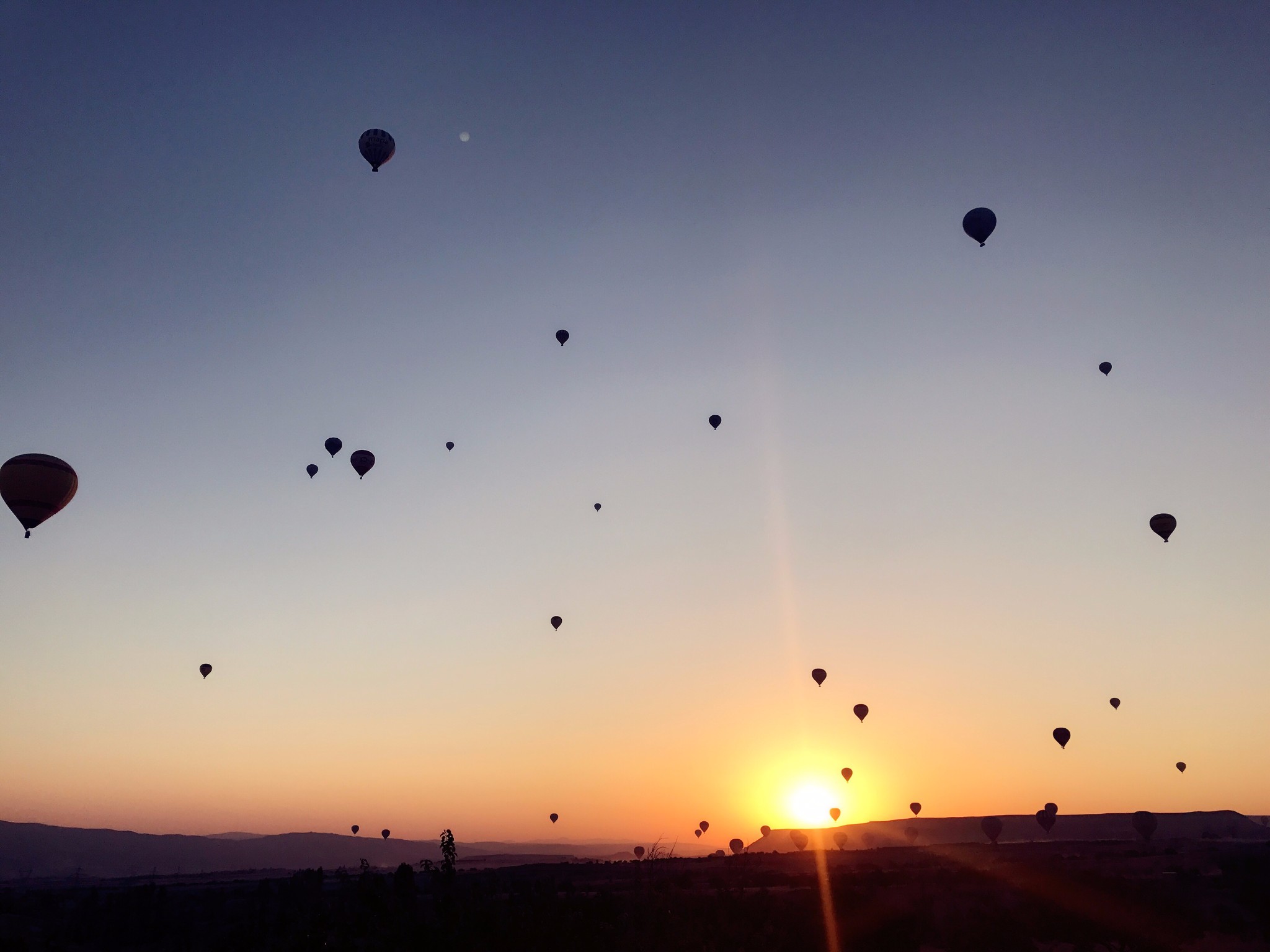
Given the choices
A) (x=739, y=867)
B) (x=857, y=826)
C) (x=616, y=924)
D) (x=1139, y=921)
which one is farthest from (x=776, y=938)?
(x=857, y=826)

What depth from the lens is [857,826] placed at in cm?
19775

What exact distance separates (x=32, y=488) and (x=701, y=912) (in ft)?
104

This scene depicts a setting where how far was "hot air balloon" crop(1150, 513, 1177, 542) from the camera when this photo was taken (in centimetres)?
4788

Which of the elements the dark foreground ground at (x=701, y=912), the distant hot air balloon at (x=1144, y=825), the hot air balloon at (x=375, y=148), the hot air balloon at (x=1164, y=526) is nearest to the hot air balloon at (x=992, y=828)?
the distant hot air balloon at (x=1144, y=825)

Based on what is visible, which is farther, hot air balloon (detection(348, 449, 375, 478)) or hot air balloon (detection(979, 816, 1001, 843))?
Answer: hot air balloon (detection(979, 816, 1001, 843))

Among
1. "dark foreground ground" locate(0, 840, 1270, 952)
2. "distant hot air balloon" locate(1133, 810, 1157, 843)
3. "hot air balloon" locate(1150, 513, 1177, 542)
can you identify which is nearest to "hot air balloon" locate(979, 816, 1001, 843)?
"distant hot air balloon" locate(1133, 810, 1157, 843)

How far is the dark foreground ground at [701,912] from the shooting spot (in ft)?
87.5

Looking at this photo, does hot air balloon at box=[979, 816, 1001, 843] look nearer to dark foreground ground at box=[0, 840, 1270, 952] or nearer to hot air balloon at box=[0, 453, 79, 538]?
dark foreground ground at box=[0, 840, 1270, 952]

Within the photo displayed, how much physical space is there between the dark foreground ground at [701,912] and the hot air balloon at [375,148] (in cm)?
3281

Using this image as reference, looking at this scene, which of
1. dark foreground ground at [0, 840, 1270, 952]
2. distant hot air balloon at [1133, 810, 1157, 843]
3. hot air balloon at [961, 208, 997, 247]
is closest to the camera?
dark foreground ground at [0, 840, 1270, 952]

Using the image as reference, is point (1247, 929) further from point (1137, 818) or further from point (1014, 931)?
point (1137, 818)

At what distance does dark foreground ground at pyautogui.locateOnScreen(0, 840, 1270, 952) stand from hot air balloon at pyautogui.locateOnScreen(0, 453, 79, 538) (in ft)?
52.4

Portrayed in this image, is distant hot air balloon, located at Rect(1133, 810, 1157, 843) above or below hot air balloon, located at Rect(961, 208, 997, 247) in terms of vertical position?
below

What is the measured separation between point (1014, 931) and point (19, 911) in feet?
151
